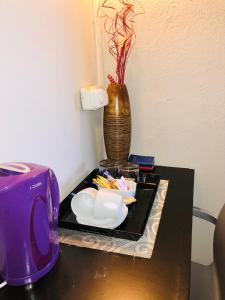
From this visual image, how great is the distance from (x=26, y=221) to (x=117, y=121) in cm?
69

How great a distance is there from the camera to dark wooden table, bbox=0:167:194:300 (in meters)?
0.60

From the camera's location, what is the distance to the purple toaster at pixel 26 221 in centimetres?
55

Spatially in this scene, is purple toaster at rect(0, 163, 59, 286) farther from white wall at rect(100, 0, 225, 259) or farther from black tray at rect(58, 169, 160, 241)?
white wall at rect(100, 0, 225, 259)

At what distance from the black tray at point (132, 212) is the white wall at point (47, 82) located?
0.07 m

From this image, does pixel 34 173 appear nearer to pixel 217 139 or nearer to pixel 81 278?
pixel 81 278

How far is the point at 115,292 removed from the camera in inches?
23.8

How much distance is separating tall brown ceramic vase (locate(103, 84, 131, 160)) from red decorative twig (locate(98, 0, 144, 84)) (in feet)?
0.25

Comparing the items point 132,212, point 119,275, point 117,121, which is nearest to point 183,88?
point 117,121

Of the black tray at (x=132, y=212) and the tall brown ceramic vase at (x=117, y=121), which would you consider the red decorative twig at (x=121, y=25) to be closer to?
the tall brown ceramic vase at (x=117, y=121)

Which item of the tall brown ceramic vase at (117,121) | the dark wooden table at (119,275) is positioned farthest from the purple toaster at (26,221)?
the tall brown ceramic vase at (117,121)

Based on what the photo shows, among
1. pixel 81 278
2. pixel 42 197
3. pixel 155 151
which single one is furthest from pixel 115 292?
pixel 155 151

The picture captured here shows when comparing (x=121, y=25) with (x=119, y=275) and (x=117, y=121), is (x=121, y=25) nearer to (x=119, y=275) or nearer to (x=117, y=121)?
(x=117, y=121)

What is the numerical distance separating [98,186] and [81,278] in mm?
407

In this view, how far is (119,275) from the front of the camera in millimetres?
654
